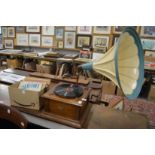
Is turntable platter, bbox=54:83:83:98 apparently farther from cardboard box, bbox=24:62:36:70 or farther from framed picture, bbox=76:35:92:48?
cardboard box, bbox=24:62:36:70

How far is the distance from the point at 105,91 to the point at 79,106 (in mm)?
1931

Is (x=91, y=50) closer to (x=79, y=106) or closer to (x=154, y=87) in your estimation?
(x=154, y=87)

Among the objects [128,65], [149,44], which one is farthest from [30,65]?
[128,65]

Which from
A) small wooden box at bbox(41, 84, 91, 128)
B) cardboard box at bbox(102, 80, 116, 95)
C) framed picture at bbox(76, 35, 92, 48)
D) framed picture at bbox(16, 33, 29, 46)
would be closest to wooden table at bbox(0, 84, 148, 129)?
small wooden box at bbox(41, 84, 91, 128)

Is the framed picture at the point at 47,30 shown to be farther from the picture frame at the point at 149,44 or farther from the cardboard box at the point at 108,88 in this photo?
the picture frame at the point at 149,44

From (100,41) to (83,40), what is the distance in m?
0.34

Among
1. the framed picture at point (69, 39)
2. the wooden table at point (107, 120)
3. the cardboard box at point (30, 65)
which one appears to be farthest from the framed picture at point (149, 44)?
the cardboard box at point (30, 65)

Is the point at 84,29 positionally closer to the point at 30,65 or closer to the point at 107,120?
the point at 30,65

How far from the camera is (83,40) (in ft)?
10.1

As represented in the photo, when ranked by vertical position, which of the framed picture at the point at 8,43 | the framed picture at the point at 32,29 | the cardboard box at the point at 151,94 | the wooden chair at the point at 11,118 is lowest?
the cardboard box at the point at 151,94

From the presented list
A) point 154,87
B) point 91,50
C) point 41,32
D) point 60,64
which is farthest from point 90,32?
point 154,87

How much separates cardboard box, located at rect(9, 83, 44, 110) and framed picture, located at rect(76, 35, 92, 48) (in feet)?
7.35

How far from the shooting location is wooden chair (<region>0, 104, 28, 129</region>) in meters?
0.78

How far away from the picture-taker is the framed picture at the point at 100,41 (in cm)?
292
